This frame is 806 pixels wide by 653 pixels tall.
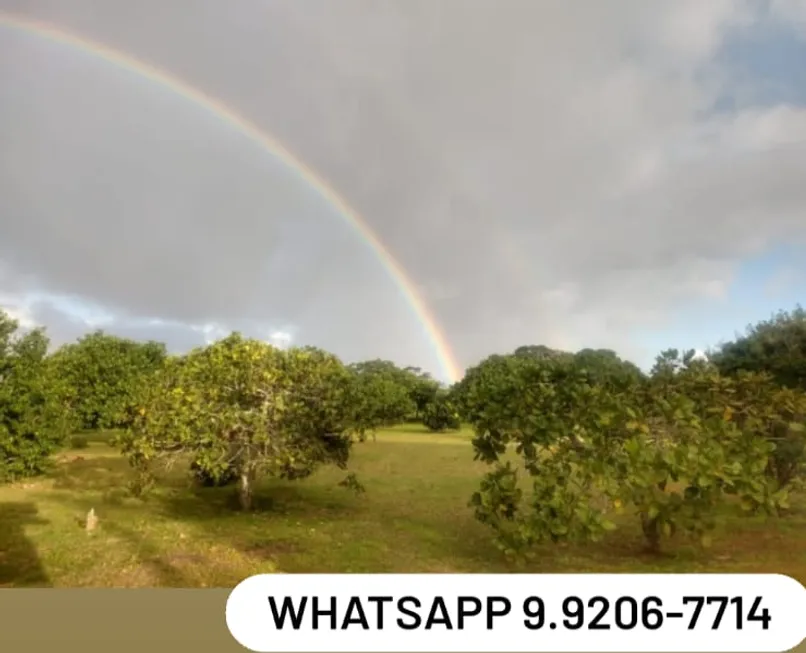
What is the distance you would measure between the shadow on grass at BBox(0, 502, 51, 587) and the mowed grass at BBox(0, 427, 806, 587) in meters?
0.02

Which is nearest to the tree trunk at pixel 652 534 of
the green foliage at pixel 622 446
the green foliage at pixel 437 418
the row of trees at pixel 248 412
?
the green foliage at pixel 622 446

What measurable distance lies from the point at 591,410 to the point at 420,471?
15392 millimetres

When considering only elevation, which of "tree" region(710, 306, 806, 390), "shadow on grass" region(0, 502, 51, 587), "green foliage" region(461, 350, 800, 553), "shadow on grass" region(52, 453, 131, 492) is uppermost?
"tree" region(710, 306, 806, 390)

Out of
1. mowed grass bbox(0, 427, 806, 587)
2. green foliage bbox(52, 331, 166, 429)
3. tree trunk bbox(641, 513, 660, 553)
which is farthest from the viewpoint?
green foliage bbox(52, 331, 166, 429)

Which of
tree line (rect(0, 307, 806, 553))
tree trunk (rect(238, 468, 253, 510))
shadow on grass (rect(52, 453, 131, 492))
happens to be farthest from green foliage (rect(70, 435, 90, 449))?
tree trunk (rect(238, 468, 253, 510))

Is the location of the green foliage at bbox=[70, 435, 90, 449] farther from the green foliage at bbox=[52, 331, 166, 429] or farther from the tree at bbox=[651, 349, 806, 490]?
the tree at bbox=[651, 349, 806, 490]

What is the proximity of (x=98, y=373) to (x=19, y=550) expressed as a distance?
26.6 m

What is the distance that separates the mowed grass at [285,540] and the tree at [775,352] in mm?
3652

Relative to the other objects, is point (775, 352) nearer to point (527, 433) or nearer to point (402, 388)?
point (527, 433)

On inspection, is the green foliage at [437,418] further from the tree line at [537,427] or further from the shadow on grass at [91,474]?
the tree line at [537,427]

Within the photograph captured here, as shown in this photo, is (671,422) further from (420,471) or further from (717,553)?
(420,471)

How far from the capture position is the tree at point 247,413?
43.8ft

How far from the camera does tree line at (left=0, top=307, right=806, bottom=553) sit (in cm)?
883

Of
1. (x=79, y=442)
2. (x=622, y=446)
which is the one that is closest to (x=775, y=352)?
(x=622, y=446)
